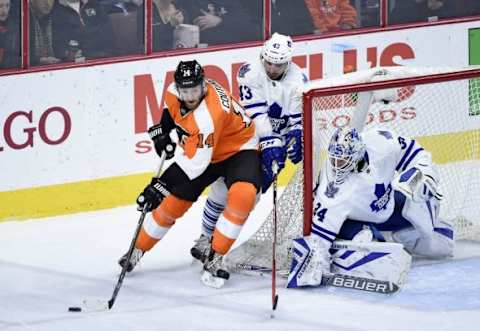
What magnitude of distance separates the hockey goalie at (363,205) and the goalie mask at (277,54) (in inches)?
16.7

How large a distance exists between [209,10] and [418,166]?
6.33 ft

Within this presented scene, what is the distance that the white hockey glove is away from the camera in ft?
21.3

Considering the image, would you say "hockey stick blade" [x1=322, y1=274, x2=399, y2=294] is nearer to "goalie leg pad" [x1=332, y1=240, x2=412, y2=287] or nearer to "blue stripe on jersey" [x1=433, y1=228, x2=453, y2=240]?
"goalie leg pad" [x1=332, y1=240, x2=412, y2=287]

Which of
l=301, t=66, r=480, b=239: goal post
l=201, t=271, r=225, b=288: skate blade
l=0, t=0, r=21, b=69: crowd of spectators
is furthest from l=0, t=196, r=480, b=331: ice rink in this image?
l=0, t=0, r=21, b=69: crowd of spectators

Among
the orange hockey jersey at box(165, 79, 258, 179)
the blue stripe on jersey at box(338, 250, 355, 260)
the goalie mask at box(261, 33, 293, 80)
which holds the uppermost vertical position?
the goalie mask at box(261, 33, 293, 80)

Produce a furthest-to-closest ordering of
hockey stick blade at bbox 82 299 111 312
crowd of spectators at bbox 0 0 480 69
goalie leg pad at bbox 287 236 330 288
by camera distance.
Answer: crowd of spectators at bbox 0 0 480 69 → goalie leg pad at bbox 287 236 330 288 → hockey stick blade at bbox 82 299 111 312

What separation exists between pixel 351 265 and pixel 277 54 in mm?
937

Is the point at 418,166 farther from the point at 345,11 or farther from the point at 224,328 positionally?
the point at 345,11

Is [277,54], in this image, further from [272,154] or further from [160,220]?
[160,220]

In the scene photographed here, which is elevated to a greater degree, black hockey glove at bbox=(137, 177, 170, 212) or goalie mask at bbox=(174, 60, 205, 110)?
goalie mask at bbox=(174, 60, 205, 110)

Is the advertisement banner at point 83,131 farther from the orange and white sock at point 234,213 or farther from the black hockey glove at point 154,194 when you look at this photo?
the orange and white sock at point 234,213

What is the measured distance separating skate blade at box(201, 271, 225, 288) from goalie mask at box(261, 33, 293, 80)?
908 millimetres

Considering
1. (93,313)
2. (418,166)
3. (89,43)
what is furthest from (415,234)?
(89,43)

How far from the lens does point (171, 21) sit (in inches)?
316
